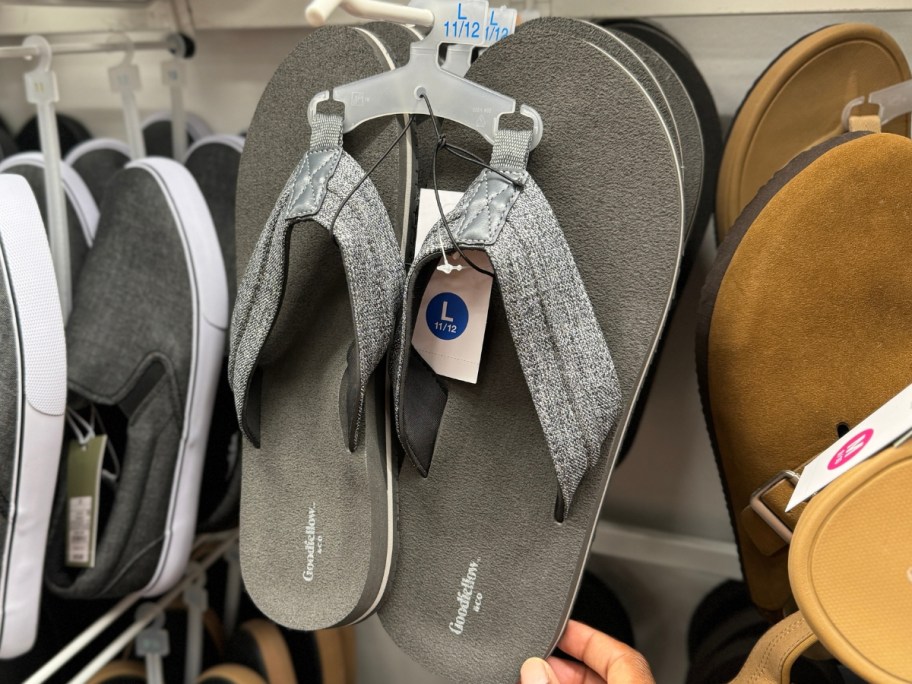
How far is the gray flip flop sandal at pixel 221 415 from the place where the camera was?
2.64ft

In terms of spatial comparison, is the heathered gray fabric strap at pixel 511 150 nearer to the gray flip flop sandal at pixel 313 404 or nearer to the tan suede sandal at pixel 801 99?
the gray flip flop sandal at pixel 313 404

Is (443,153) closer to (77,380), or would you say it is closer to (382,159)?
(382,159)

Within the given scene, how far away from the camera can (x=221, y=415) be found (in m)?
0.82

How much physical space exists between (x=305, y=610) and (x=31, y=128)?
0.87 meters

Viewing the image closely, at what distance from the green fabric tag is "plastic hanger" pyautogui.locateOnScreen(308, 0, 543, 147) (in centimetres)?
46

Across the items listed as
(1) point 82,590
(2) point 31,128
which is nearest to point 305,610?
(1) point 82,590

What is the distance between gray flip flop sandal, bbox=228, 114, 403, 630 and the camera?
0.57 meters

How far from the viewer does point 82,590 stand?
0.70 metres

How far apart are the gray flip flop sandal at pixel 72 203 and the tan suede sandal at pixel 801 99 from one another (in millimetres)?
699

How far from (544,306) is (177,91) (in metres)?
0.62

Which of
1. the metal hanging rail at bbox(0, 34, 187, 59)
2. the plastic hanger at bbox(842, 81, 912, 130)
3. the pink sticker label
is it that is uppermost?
the metal hanging rail at bbox(0, 34, 187, 59)

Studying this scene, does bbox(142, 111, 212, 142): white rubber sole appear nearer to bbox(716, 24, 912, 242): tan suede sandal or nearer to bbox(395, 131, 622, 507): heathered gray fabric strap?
bbox(395, 131, 622, 507): heathered gray fabric strap

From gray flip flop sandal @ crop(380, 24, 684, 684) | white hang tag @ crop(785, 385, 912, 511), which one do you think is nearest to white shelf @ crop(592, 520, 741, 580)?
gray flip flop sandal @ crop(380, 24, 684, 684)

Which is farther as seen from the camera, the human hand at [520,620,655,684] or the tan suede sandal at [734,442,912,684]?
the human hand at [520,620,655,684]
